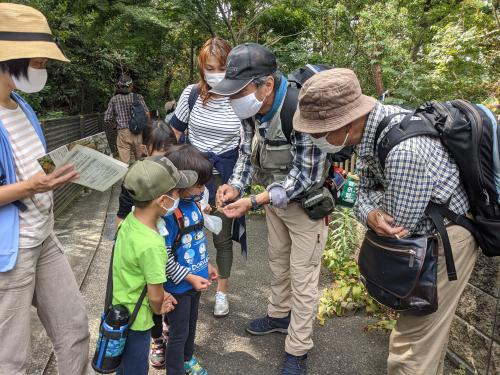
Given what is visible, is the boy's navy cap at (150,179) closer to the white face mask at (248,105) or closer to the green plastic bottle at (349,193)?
the white face mask at (248,105)

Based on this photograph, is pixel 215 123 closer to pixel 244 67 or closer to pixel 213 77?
pixel 213 77

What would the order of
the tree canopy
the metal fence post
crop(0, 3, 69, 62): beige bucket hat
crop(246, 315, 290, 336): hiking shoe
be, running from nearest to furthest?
1. crop(0, 3, 69, 62): beige bucket hat
2. crop(246, 315, 290, 336): hiking shoe
3. the tree canopy
4. the metal fence post

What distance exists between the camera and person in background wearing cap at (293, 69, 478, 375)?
1641 mm

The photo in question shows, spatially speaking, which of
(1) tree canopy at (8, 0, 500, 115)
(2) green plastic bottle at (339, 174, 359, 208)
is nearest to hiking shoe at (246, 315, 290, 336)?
(2) green plastic bottle at (339, 174, 359, 208)

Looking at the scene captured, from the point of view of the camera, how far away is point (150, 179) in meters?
1.72

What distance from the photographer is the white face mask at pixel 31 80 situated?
5.53ft

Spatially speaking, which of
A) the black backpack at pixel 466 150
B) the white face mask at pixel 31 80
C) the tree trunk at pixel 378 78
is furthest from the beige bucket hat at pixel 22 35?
the tree trunk at pixel 378 78

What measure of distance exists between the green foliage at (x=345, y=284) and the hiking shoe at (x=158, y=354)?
1.28 metres

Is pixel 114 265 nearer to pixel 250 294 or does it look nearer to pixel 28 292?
pixel 28 292

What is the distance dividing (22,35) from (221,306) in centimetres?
233

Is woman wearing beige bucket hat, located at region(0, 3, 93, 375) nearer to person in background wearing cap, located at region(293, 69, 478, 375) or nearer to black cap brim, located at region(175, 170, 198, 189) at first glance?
black cap brim, located at region(175, 170, 198, 189)

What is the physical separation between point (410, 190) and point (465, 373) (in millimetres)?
1599

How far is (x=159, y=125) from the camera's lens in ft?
8.46

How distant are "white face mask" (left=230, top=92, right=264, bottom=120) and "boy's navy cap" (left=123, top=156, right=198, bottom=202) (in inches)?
24.6
